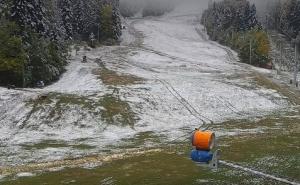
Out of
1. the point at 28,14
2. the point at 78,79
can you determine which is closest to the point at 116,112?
the point at 78,79

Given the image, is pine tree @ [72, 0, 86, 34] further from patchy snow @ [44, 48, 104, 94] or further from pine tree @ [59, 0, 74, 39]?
patchy snow @ [44, 48, 104, 94]

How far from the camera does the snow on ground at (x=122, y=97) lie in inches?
2052

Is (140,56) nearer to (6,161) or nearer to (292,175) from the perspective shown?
(6,161)

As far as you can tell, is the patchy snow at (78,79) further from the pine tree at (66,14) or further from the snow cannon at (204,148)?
the snow cannon at (204,148)

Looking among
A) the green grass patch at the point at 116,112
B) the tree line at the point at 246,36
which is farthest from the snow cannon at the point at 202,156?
the tree line at the point at 246,36

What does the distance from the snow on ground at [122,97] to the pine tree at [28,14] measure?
11368 millimetres

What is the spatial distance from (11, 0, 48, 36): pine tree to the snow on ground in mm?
11368

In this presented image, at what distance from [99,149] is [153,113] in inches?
917

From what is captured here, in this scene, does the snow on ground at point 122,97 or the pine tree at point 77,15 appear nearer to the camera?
the snow on ground at point 122,97

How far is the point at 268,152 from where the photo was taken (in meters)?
39.1

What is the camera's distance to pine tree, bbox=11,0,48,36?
3398 inches

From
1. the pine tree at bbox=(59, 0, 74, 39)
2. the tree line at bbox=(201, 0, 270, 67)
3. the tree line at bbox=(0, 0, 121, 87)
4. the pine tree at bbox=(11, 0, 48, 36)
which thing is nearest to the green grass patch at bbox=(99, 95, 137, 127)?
the tree line at bbox=(0, 0, 121, 87)

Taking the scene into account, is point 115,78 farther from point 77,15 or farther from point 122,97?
point 77,15

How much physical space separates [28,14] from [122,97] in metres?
26.1
